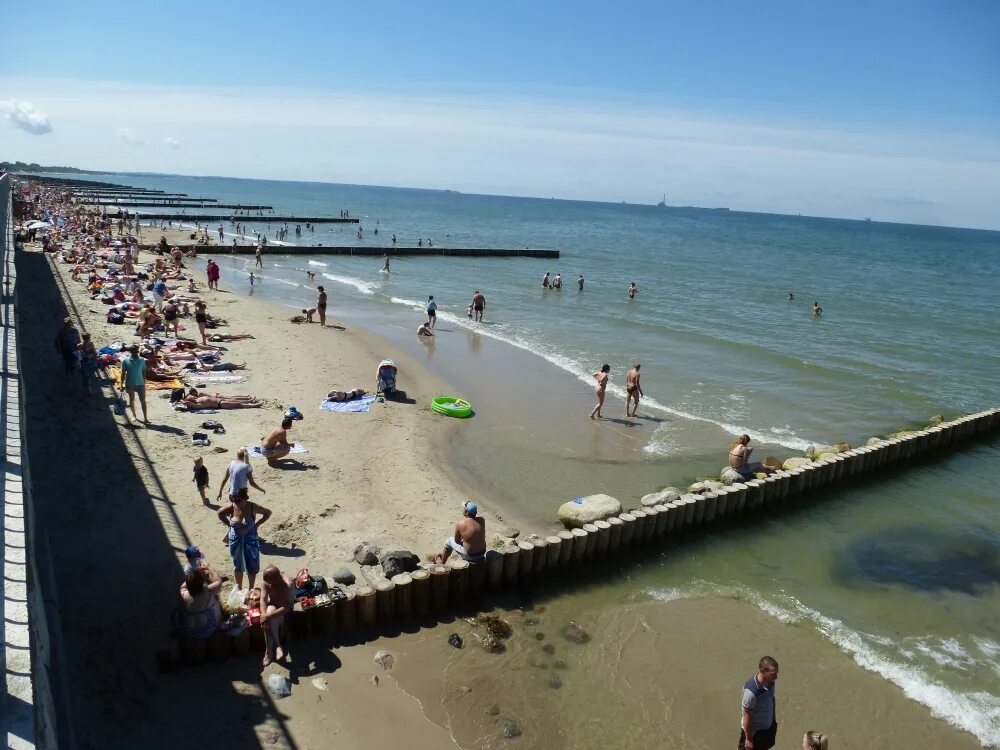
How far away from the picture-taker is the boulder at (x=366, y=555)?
34.8 feet

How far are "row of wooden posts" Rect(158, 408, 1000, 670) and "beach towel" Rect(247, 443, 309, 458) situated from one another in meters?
5.63

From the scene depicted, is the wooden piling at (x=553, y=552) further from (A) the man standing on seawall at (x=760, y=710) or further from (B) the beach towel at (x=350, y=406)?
(B) the beach towel at (x=350, y=406)

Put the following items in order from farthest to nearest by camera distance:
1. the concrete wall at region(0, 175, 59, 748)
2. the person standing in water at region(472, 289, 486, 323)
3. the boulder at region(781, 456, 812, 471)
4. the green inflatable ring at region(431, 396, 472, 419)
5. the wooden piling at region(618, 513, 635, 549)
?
the person standing in water at region(472, 289, 486, 323)
the green inflatable ring at region(431, 396, 472, 419)
the boulder at region(781, 456, 812, 471)
the wooden piling at region(618, 513, 635, 549)
the concrete wall at region(0, 175, 59, 748)

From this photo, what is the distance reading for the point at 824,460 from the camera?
53.1 feet

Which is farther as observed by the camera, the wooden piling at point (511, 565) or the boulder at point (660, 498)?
the boulder at point (660, 498)

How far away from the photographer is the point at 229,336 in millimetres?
24438

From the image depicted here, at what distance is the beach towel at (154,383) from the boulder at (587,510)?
426 inches

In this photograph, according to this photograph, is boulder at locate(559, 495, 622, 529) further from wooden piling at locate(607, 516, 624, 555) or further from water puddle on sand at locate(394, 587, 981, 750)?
water puddle on sand at locate(394, 587, 981, 750)

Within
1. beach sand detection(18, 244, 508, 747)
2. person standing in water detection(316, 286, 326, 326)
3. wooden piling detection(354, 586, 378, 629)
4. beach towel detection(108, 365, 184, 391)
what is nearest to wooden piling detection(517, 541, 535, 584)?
beach sand detection(18, 244, 508, 747)

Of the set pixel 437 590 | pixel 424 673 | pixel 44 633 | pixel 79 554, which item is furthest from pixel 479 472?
pixel 44 633

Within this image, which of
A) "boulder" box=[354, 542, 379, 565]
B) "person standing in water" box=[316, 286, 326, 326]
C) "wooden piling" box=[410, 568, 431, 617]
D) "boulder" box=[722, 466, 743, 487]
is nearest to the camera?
"wooden piling" box=[410, 568, 431, 617]

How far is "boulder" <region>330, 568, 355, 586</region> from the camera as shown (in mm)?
9984

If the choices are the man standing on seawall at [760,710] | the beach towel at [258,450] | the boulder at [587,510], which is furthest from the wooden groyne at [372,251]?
the man standing on seawall at [760,710]

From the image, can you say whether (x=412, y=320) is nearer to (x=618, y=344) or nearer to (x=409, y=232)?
(x=618, y=344)
